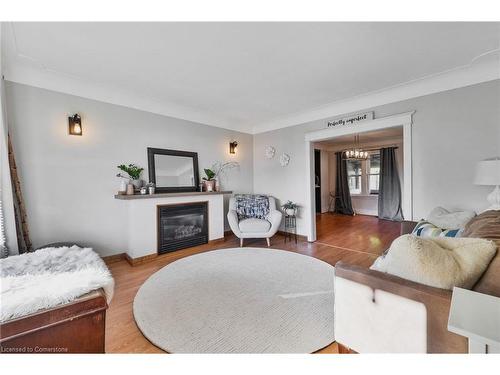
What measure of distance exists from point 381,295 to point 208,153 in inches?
143

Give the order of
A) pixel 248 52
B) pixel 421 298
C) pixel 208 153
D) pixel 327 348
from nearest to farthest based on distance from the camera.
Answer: pixel 421 298 < pixel 327 348 < pixel 248 52 < pixel 208 153

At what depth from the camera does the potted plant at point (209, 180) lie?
155 inches

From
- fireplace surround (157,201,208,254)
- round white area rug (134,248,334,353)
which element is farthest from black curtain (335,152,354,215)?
fireplace surround (157,201,208,254)

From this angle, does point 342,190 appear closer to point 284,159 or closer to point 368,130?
point 284,159

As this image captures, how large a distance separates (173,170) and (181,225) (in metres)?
0.95

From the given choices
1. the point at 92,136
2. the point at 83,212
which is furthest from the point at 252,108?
the point at 83,212

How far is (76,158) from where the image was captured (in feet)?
8.98

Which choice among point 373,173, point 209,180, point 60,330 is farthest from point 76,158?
point 373,173

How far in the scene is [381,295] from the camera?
106cm

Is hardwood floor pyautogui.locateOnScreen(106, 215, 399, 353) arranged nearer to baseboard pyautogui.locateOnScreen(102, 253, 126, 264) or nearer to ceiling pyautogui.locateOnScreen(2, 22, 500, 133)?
baseboard pyautogui.locateOnScreen(102, 253, 126, 264)

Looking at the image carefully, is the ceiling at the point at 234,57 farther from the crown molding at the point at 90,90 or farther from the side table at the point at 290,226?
the side table at the point at 290,226

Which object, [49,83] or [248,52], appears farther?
[49,83]
